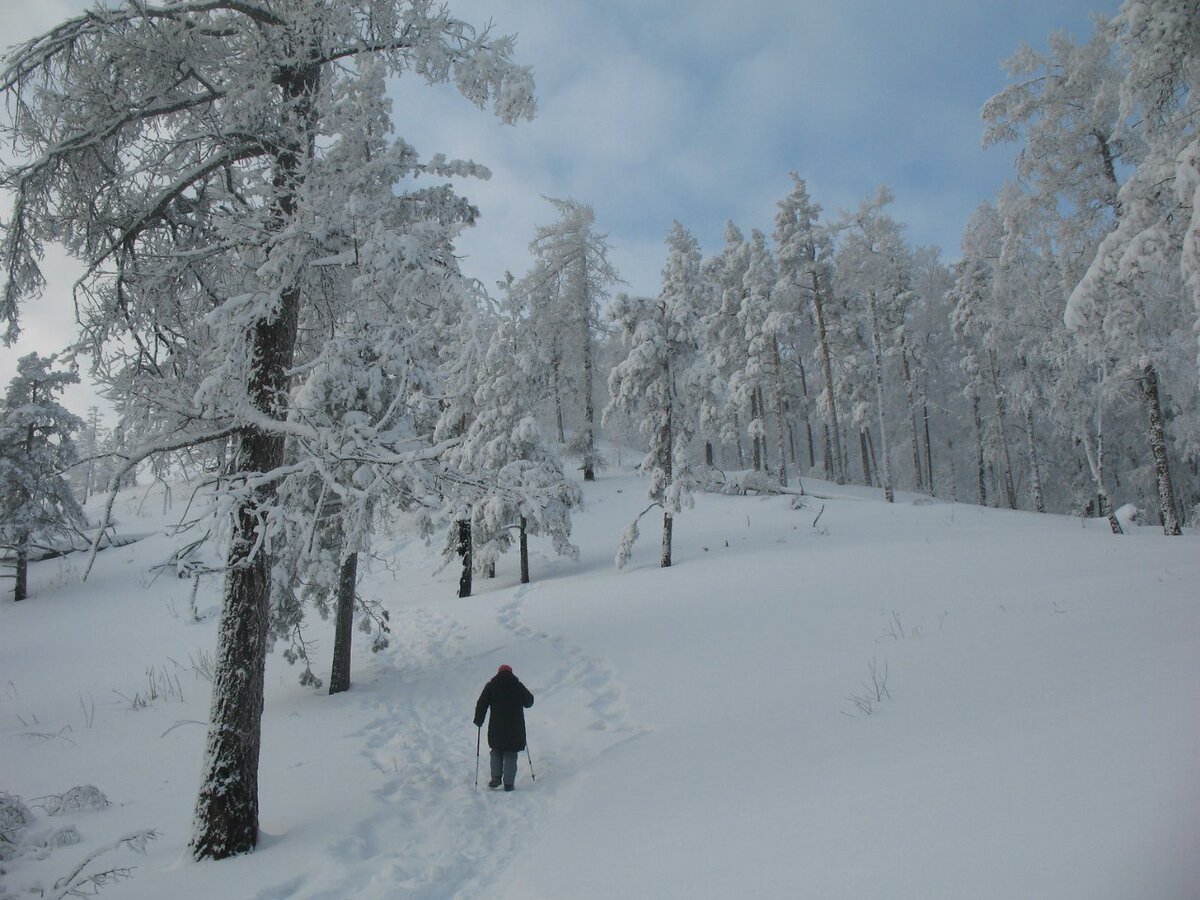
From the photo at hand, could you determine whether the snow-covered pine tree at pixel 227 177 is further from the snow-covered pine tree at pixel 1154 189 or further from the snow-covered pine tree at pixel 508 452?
the snow-covered pine tree at pixel 508 452

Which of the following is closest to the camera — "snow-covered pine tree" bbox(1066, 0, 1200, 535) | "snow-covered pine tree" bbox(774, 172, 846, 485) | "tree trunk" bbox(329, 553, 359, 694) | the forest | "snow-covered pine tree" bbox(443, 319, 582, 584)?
the forest

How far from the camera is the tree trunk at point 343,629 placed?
38.7 feet

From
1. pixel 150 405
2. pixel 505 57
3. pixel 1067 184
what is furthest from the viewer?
pixel 1067 184

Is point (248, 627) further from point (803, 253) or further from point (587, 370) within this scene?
point (803, 253)

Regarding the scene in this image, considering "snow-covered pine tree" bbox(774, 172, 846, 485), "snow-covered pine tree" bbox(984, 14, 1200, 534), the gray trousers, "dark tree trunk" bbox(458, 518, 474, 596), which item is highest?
"snow-covered pine tree" bbox(774, 172, 846, 485)

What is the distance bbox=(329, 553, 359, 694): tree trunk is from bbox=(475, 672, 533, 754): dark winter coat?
16.3ft

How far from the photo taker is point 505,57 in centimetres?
598

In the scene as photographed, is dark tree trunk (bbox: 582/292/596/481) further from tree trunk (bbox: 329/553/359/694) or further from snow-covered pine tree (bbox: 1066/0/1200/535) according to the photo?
snow-covered pine tree (bbox: 1066/0/1200/535)

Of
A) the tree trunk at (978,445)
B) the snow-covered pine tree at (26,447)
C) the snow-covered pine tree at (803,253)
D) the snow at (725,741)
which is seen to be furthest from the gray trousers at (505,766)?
the tree trunk at (978,445)

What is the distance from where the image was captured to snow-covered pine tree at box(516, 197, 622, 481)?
29875 mm

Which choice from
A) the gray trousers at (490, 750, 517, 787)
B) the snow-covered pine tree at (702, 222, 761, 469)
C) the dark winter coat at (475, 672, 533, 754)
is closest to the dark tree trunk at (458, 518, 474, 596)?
the dark winter coat at (475, 672, 533, 754)

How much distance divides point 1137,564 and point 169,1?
55.9 ft

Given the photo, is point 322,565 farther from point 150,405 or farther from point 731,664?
point 731,664

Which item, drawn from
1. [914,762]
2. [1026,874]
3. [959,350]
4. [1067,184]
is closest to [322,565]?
[914,762]
